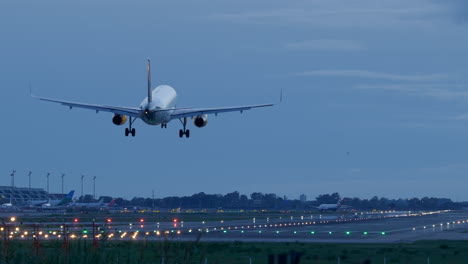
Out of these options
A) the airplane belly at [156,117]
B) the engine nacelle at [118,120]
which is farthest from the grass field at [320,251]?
the engine nacelle at [118,120]

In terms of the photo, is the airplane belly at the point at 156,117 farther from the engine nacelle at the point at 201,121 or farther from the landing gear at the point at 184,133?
the landing gear at the point at 184,133

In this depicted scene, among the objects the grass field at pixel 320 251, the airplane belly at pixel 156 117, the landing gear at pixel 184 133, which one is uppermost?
the airplane belly at pixel 156 117

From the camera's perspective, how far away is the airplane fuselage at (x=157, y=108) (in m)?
76.8

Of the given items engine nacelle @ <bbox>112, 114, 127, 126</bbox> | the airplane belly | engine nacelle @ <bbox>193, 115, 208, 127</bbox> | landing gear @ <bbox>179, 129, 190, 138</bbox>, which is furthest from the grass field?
engine nacelle @ <bbox>112, 114, 127, 126</bbox>

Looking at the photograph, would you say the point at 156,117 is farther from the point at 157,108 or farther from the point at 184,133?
the point at 184,133

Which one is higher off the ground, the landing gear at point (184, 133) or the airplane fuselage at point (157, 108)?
the airplane fuselage at point (157, 108)

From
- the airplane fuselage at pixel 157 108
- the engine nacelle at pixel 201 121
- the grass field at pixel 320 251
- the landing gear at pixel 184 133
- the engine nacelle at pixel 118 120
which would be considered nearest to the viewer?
the grass field at pixel 320 251

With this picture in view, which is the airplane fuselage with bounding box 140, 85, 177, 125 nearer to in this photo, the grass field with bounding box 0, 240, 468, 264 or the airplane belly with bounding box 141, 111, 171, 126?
the airplane belly with bounding box 141, 111, 171, 126

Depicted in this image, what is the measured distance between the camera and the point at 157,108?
255 feet

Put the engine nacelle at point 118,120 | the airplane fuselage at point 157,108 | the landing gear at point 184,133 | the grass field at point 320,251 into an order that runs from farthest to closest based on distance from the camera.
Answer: the landing gear at point 184,133 → the engine nacelle at point 118,120 → the airplane fuselage at point 157,108 → the grass field at point 320,251

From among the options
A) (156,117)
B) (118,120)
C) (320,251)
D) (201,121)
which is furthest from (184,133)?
(320,251)

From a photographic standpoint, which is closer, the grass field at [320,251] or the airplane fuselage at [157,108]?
the grass field at [320,251]

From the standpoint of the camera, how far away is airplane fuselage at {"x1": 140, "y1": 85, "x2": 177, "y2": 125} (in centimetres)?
7681

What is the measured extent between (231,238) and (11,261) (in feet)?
187
